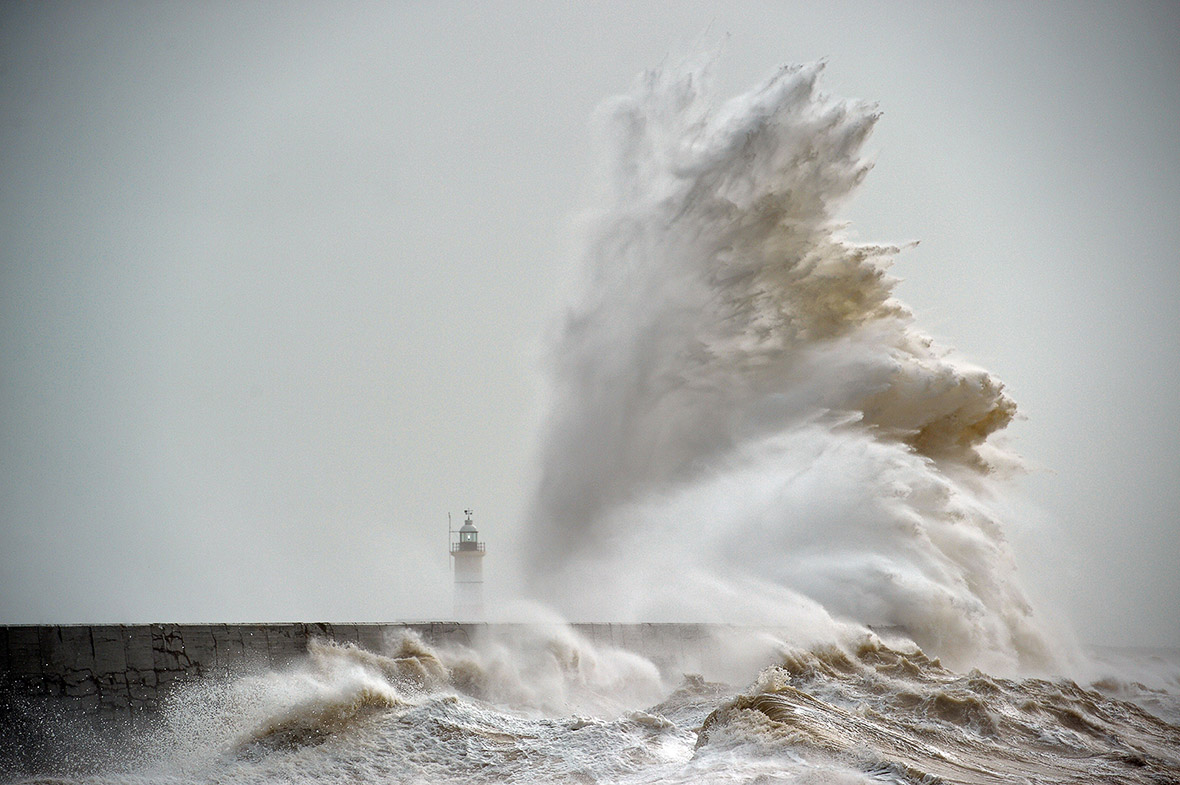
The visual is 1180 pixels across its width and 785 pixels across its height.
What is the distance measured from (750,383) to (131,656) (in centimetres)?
1088

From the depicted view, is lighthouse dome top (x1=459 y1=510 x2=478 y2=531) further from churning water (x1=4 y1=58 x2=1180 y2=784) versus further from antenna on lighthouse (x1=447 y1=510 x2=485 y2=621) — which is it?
churning water (x1=4 y1=58 x2=1180 y2=784)

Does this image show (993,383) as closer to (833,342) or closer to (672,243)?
(833,342)

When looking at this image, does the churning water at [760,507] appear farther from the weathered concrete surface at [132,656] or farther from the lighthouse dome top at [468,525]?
the lighthouse dome top at [468,525]

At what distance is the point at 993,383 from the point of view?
50.2ft

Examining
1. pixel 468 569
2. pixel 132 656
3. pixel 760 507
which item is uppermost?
pixel 760 507

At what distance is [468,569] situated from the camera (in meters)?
23.1

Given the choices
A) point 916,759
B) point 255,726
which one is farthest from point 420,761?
point 916,759

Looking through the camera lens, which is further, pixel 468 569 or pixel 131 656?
pixel 468 569

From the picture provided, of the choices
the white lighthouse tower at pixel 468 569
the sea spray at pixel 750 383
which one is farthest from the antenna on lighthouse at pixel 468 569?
the sea spray at pixel 750 383

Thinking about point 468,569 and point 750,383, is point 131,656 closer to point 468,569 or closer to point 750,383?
point 750,383

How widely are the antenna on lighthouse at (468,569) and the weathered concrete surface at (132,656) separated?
16685 millimetres

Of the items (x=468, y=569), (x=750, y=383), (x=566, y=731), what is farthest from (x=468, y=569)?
(x=566, y=731)

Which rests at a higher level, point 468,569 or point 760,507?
point 760,507

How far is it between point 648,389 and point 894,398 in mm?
3498
